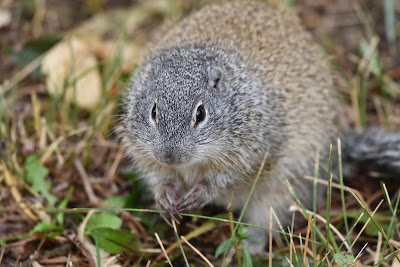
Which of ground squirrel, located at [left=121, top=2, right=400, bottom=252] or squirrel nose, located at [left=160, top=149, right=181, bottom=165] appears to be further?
ground squirrel, located at [left=121, top=2, right=400, bottom=252]

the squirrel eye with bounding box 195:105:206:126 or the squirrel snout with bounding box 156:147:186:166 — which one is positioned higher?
the squirrel eye with bounding box 195:105:206:126

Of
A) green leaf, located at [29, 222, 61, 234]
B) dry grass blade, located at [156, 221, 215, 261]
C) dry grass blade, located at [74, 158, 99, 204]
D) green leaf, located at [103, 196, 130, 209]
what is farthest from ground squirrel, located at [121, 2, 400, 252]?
green leaf, located at [29, 222, 61, 234]

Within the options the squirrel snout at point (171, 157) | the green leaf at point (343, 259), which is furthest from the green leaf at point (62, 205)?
the green leaf at point (343, 259)

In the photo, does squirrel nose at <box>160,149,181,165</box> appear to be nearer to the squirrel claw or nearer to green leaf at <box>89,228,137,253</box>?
the squirrel claw

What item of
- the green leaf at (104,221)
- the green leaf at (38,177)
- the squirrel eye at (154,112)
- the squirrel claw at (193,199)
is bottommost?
the green leaf at (104,221)

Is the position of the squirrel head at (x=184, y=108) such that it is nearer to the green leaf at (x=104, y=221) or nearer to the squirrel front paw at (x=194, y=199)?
the squirrel front paw at (x=194, y=199)

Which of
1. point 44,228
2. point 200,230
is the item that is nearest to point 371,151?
point 200,230
